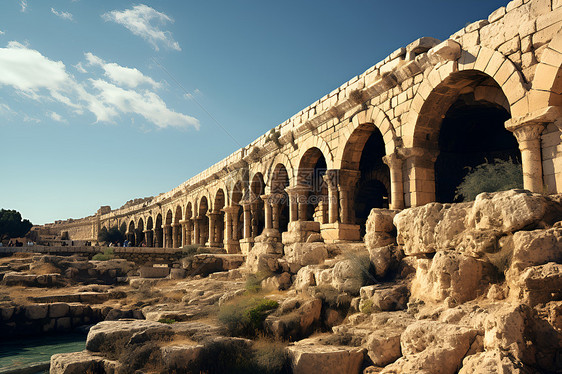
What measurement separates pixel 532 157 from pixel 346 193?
5.34 m

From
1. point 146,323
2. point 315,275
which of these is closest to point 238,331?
point 146,323

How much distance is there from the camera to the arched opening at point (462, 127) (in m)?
8.29

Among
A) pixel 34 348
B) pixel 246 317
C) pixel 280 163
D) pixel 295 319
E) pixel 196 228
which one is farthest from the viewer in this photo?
pixel 196 228

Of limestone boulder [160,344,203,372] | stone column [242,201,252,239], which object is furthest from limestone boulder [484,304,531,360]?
stone column [242,201,252,239]

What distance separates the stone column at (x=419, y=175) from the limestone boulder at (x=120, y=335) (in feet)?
18.2

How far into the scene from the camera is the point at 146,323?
589 cm

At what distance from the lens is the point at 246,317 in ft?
19.2

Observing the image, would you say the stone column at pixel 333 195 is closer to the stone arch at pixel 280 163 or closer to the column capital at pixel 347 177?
the column capital at pixel 347 177

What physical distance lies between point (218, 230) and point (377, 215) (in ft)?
49.3

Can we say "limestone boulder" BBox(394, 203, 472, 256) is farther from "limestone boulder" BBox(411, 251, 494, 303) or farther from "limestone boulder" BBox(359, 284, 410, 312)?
"limestone boulder" BBox(359, 284, 410, 312)

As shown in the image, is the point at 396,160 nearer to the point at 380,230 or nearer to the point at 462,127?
the point at 380,230

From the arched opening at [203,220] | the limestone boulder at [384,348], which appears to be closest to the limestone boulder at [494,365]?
the limestone boulder at [384,348]

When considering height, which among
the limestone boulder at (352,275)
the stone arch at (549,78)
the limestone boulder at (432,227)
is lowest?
the limestone boulder at (352,275)

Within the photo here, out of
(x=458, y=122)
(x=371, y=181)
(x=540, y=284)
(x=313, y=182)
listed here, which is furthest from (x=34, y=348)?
(x=371, y=181)
